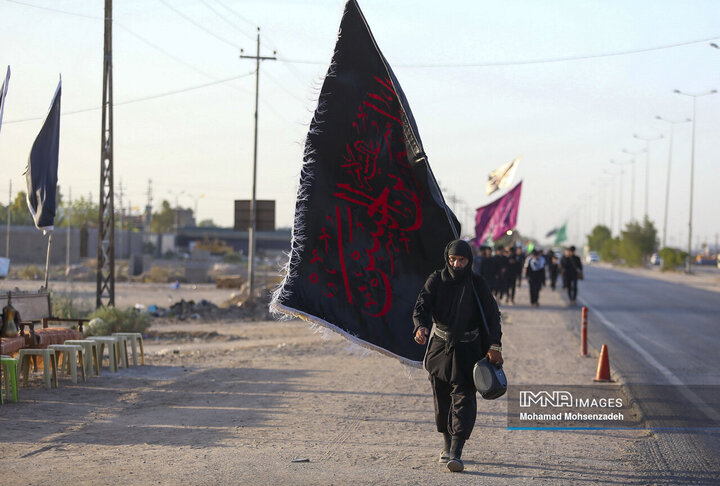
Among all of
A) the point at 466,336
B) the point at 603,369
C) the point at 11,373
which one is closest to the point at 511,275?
the point at 603,369

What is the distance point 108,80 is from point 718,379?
584 inches

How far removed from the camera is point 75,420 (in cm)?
917

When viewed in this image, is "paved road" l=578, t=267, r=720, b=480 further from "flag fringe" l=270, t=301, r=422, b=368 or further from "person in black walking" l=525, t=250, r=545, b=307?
"flag fringe" l=270, t=301, r=422, b=368

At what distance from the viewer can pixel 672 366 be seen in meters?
14.0

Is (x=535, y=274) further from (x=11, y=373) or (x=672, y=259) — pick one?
(x=672, y=259)

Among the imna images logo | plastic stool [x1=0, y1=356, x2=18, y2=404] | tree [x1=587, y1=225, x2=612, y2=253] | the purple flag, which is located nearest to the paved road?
the imna images logo

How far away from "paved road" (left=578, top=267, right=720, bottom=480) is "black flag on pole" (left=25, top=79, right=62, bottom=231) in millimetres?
8765

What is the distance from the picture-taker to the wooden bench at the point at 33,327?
11295mm

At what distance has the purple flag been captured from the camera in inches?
1430

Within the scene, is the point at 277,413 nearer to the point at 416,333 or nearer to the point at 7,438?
the point at 7,438

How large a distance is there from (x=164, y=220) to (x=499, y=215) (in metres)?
111

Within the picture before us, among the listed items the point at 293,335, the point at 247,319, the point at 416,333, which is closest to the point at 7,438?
the point at 416,333

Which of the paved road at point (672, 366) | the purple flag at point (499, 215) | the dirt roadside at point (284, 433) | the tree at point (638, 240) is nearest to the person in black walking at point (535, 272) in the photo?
the paved road at point (672, 366)

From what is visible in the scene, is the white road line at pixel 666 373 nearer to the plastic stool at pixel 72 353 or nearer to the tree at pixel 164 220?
the plastic stool at pixel 72 353
